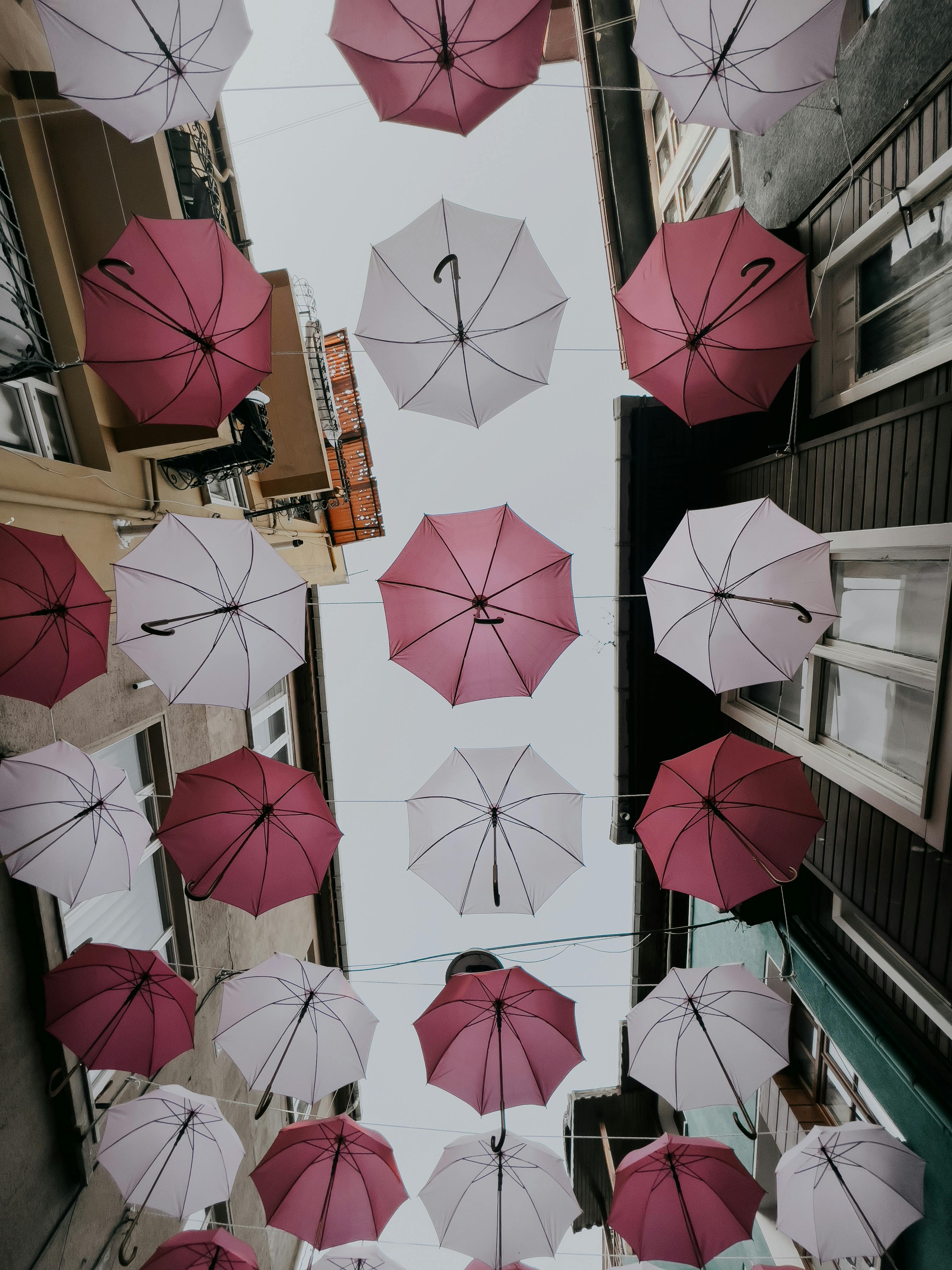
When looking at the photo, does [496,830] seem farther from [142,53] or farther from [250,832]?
[142,53]

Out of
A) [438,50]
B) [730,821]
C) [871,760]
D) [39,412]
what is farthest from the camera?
[730,821]

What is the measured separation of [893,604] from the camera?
19.1 feet

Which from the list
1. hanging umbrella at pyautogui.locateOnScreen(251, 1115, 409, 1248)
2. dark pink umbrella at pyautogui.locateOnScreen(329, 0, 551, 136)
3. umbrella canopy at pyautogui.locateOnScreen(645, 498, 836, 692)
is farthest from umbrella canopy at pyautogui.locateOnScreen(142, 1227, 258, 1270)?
dark pink umbrella at pyautogui.locateOnScreen(329, 0, 551, 136)

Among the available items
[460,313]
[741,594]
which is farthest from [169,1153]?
[460,313]

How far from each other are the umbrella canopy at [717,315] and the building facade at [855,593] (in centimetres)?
106

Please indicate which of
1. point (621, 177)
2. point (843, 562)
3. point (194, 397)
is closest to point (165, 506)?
point (194, 397)

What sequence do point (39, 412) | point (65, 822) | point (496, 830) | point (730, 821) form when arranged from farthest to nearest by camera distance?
point (496, 830), point (730, 821), point (39, 412), point (65, 822)

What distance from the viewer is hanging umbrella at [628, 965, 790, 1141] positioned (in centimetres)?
680

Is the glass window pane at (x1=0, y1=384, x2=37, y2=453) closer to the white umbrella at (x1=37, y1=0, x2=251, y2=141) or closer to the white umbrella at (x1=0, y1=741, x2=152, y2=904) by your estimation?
the white umbrella at (x1=37, y1=0, x2=251, y2=141)

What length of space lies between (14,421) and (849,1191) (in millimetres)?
10899

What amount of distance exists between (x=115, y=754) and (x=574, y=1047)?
640 centimetres

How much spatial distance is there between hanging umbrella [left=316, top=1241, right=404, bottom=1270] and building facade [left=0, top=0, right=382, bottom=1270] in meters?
2.30

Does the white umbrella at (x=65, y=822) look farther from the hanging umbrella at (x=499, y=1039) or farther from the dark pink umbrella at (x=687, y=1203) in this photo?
the dark pink umbrella at (x=687, y=1203)

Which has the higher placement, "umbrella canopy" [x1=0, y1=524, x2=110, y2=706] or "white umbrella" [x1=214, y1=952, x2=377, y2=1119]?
"umbrella canopy" [x1=0, y1=524, x2=110, y2=706]
